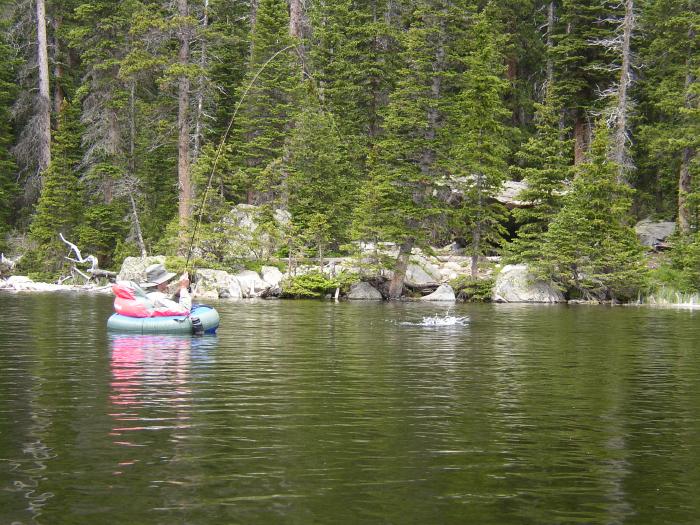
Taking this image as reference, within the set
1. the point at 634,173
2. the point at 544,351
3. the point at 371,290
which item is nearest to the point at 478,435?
the point at 544,351

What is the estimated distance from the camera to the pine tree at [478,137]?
35125 millimetres

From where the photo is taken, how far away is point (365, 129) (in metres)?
45.1

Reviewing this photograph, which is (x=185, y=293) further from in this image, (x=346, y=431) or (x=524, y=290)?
(x=524, y=290)

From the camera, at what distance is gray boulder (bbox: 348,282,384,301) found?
35312mm

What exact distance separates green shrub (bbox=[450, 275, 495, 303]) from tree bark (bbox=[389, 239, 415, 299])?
2349 millimetres

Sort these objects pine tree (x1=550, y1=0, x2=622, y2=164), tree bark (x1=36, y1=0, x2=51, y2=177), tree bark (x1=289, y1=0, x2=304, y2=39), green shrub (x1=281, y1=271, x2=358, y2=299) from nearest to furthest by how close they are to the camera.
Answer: green shrub (x1=281, y1=271, x2=358, y2=299)
pine tree (x1=550, y1=0, x2=622, y2=164)
tree bark (x1=289, y1=0, x2=304, y2=39)
tree bark (x1=36, y1=0, x2=51, y2=177)

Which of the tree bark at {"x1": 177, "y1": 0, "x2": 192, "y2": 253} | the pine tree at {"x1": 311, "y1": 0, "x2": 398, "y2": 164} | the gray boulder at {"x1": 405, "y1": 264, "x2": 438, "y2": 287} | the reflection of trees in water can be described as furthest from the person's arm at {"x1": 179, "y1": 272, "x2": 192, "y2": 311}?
the pine tree at {"x1": 311, "y1": 0, "x2": 398, "y2": 164}

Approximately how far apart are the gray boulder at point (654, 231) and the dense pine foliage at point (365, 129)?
2.82 ft

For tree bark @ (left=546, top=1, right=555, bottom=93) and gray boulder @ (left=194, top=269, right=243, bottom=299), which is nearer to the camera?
gray boulder @ (left=194, top=269, right=243, bottom=299)

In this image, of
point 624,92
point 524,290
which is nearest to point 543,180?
point 524,290

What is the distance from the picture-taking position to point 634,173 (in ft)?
136

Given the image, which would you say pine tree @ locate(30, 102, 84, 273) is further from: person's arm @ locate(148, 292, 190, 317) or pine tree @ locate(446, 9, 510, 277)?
person's arm @ locate(148, 292, 190, 317)

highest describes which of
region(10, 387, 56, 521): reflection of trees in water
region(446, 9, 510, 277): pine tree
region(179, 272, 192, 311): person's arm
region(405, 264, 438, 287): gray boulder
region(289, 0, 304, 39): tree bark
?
region(289, 0, 304, 39): tree bark

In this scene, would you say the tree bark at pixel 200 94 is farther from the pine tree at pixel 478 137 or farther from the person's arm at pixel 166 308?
the person's arm at pixel 166 308
